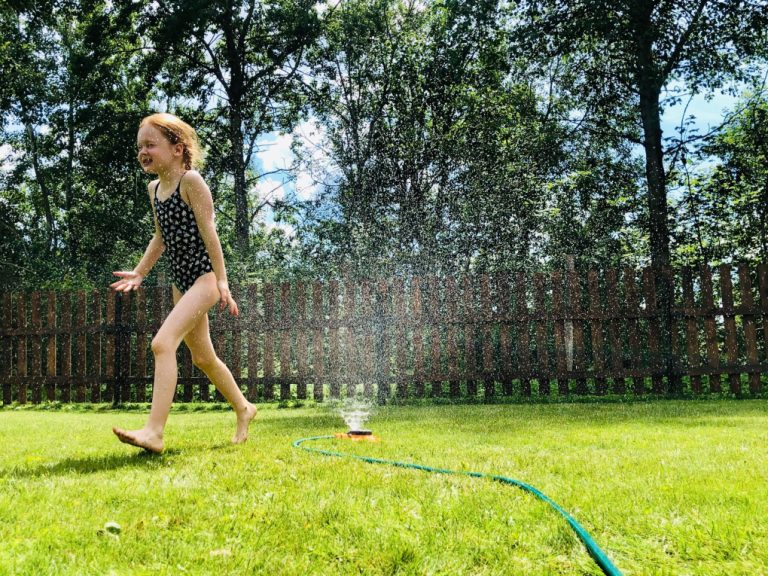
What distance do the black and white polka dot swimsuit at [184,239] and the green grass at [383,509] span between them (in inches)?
38.1

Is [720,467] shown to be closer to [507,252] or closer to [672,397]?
[672,397]

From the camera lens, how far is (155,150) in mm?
3258

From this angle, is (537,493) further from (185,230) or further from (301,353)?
(301,353)

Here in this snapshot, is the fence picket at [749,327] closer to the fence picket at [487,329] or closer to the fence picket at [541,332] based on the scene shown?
the fence picket at [541,332]

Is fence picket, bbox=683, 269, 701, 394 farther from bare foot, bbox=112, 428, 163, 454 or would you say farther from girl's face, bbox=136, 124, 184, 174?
bare foot, bbox=112, 428, 163, 454

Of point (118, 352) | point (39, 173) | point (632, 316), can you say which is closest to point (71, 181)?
point (39, 173)

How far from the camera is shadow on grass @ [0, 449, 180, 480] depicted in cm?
264

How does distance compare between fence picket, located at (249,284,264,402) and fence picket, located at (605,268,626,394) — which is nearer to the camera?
fence picket, located at (605,268,626,394)

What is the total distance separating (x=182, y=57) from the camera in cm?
1538

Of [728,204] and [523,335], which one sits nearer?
[523,335]

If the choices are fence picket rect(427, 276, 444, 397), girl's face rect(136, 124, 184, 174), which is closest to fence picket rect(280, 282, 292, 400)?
fence picket rect(427, 276, 444, 397)

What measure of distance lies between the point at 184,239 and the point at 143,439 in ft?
3.48

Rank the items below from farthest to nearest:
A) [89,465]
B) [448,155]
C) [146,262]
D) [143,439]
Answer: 1. [448,155]
2. [146,262]
3. [143,439]
4. [89,465]

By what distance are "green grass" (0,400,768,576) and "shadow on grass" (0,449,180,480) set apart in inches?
0.5
